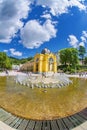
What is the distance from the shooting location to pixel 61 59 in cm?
6456

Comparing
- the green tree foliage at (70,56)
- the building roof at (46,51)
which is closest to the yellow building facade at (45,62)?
the building roof at (46,51)

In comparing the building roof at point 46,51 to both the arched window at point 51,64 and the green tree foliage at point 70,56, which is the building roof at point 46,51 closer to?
the arched window at point 51,64

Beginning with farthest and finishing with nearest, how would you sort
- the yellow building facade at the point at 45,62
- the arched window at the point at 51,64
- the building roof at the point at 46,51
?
the arched window at the point at 51,64 → the building roof at the point at 46,51 → the yellow building facade at the point at 45,62

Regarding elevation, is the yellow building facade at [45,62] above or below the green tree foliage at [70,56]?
below

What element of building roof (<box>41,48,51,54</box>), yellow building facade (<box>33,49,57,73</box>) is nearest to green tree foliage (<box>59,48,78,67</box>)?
yellow building facade (<box>33,49,57,73</box>)

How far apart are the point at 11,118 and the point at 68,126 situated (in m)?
2.27

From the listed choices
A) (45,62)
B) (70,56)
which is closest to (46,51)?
(45,62)

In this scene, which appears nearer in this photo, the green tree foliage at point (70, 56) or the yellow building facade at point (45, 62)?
the yellow building facade at point (45, 62)

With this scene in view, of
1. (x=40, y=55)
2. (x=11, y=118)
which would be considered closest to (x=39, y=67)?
(x=40, y=55)

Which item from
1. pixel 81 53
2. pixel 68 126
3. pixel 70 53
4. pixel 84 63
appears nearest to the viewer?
pixel 68 126

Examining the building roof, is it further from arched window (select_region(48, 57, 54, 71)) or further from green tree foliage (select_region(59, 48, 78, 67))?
green tree foliage (select_region(59, 48, 78, 67))

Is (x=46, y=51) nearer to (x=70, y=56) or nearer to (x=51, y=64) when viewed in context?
(x=51, y=64)

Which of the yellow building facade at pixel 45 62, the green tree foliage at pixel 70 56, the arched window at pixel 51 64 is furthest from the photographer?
the green tree foliage at pixel 70 56

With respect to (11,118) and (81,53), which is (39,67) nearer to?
(11,118)
